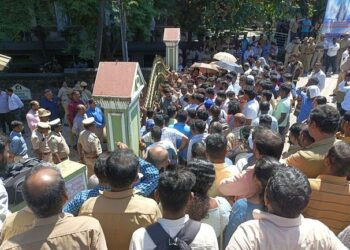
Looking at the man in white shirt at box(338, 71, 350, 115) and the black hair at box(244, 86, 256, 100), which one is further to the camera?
the man in white shirt at box(338, 71, 350, 115)

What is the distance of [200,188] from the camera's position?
2.68 m

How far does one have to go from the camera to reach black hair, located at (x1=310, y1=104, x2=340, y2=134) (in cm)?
324

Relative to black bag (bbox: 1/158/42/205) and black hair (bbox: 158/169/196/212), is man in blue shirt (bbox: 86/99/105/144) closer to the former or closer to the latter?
black bag (bbox: 1/158/42/205)

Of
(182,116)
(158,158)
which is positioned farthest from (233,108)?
(158,158)

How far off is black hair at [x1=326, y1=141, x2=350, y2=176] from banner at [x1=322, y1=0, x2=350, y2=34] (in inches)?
345

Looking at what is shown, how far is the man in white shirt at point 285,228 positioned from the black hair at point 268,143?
966mm

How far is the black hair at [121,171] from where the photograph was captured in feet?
8.53

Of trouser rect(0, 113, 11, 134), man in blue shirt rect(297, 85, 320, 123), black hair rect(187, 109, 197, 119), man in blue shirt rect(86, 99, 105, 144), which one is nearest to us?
black hair rect(187, 109, 197, 119)

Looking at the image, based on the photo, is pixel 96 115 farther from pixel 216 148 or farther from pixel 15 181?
pixel 216 148

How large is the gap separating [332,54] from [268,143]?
11.0m

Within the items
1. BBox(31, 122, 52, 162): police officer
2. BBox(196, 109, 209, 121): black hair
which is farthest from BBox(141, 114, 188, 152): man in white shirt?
BBox(31, 122, 52, 162): police officer

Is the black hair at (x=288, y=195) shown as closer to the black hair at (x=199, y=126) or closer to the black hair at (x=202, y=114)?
the black hair at (x=199, y=126)

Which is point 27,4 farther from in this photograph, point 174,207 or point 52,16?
point 174,207

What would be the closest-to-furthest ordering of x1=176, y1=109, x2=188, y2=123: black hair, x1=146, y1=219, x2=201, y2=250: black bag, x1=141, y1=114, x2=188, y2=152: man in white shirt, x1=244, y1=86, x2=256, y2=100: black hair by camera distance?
x1=146, y1=219, x2=201, y2=250: black bag, x1=141, y1=114, x2=188, y2=152: man in white shirt, x1=176, y1=109, x2=188, y2=123: black hair, x1=244, y1=86, x2=256, y2=100: black hair
